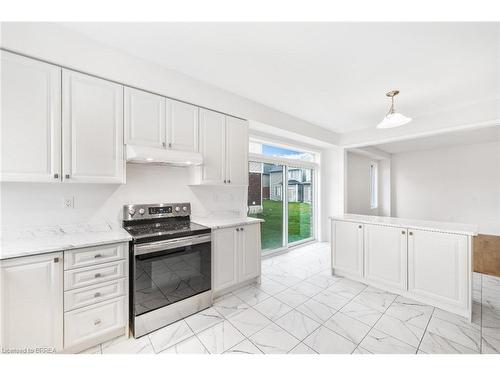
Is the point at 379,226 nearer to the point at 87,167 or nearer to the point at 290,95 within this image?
the point at 290,95

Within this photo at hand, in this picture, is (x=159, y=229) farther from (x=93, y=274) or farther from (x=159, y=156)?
(x=159, y=156)

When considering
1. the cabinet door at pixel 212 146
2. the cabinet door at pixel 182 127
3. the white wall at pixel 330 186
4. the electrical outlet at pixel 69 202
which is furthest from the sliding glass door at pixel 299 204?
the electrical outlet at pixel 69 202

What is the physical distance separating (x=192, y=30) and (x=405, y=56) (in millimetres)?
1928

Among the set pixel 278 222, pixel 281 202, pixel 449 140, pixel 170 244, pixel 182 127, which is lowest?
pixel 278 222

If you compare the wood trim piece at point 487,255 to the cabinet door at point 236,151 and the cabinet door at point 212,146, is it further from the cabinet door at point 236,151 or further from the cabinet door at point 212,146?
the cabinet door at point 212,146

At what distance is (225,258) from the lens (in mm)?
2420

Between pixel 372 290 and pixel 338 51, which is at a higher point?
pixel 338 51

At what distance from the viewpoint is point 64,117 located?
1686mm

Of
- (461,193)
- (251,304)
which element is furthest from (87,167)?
(461,193)

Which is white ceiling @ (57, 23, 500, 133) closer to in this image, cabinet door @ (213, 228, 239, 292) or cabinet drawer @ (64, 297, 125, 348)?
cabinet door @ (213, 228, 239, 292)

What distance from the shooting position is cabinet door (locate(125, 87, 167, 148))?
6.55 feet

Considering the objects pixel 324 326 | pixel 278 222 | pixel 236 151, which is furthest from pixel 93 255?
pixel 278 222

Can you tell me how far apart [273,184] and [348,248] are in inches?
69.4

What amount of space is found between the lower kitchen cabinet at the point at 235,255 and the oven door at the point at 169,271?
0.48 feet
